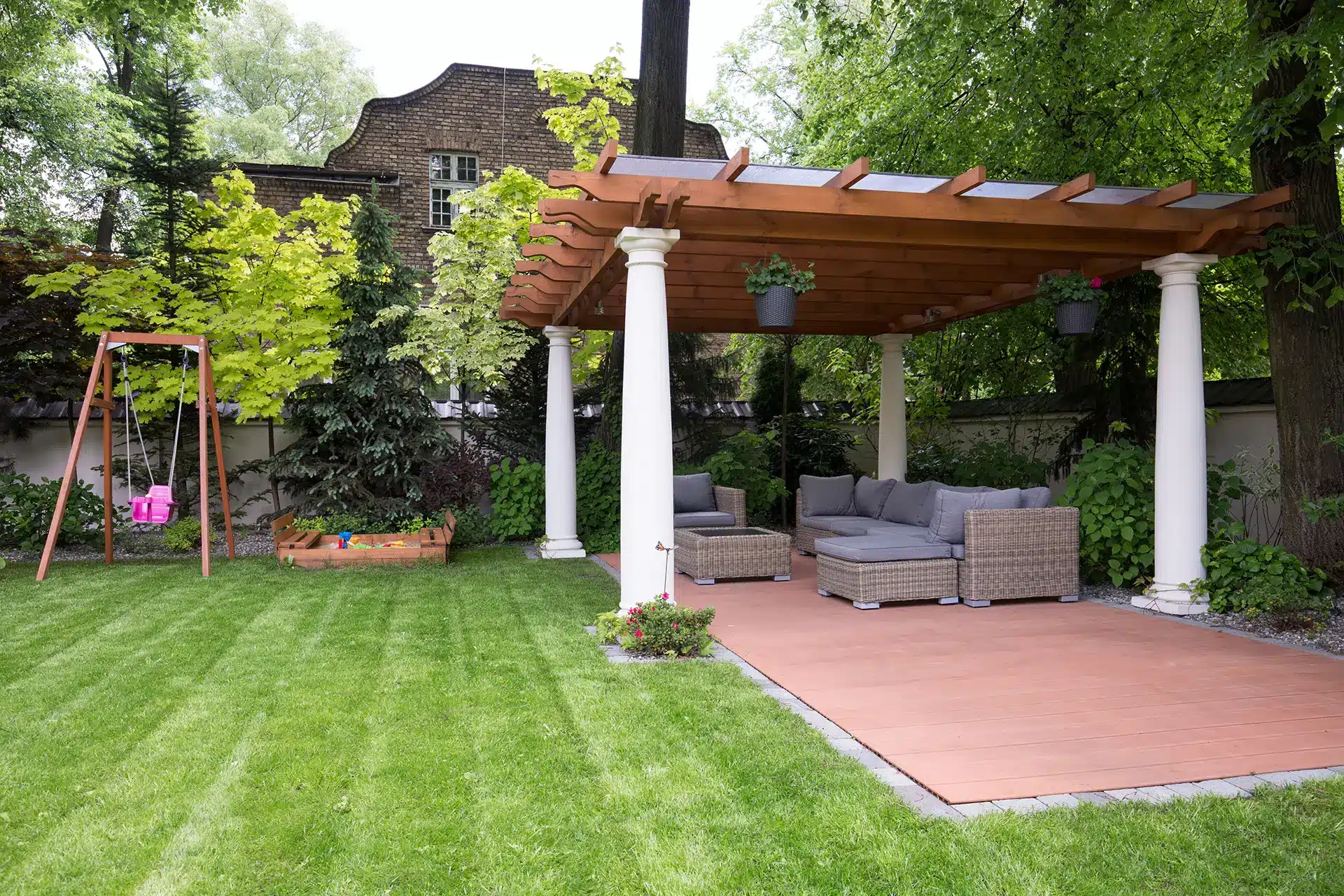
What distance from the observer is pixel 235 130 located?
83.7 feet

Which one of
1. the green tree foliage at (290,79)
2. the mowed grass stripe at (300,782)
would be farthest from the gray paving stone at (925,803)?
the green tree foliage at (290,79)

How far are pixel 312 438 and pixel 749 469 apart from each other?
5850 millimetres

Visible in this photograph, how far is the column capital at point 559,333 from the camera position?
1016 centimetres

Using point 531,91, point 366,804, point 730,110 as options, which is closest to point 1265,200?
point 366,804

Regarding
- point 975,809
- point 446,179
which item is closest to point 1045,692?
point 975,809

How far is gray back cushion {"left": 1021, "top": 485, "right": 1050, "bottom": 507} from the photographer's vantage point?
7.58 metres

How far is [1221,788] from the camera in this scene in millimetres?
3438

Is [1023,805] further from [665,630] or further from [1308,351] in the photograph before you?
[1308,351]

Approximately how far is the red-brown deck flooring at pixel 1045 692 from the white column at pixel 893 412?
4230 millimetres

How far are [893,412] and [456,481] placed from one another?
233 inches

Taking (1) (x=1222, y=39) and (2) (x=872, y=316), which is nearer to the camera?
(1) (x=1222, y=39)

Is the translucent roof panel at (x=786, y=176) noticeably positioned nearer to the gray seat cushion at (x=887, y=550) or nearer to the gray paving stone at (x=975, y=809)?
the gray seat cushion at (x=887, y=550)

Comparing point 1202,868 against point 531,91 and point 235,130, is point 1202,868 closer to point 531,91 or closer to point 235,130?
point 531,91

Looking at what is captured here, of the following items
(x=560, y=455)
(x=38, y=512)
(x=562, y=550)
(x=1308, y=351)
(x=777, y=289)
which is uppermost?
(x=777, y=289)
